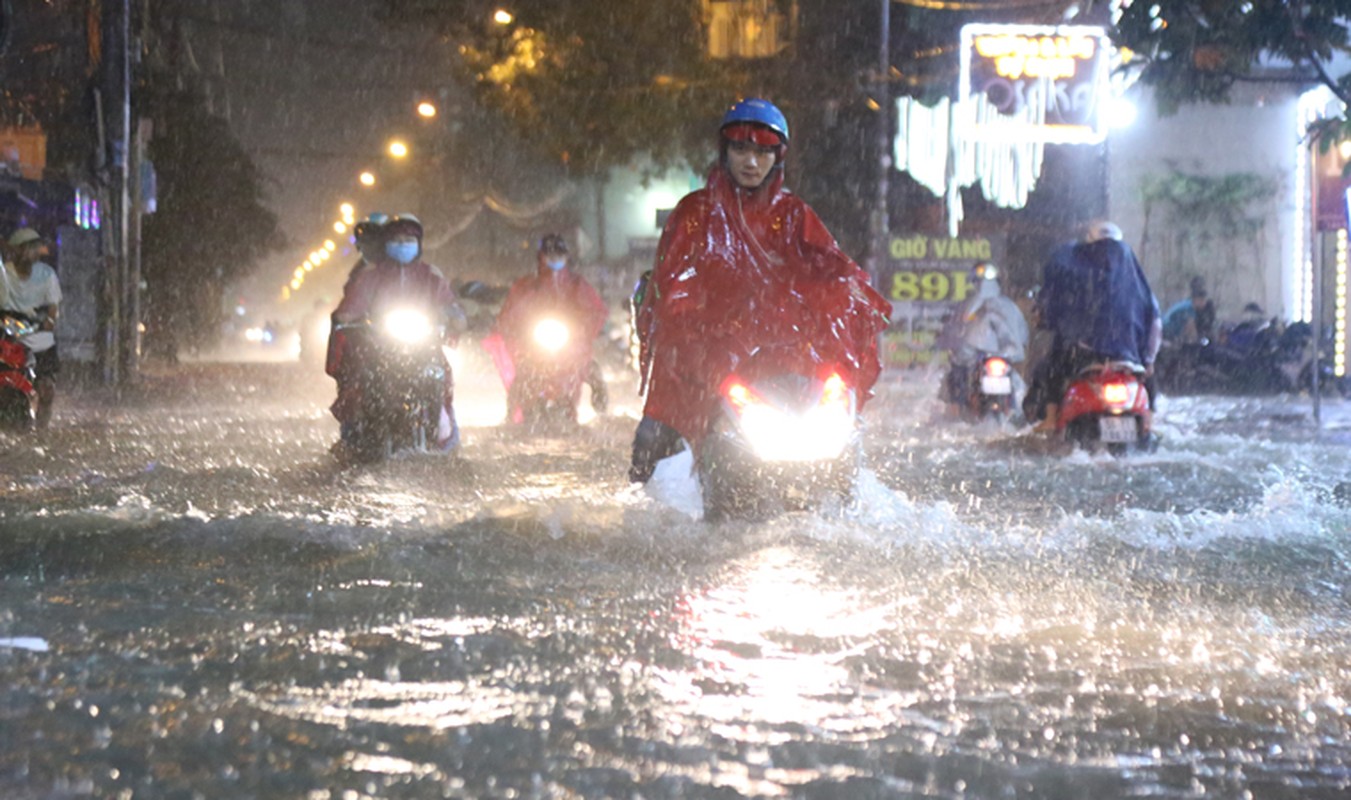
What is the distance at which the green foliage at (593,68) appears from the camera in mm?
25672

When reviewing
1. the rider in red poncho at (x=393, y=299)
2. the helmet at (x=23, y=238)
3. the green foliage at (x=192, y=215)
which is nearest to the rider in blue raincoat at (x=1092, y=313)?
the rider in red poncho at (x=393, y=299)

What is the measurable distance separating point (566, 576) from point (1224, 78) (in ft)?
45.6

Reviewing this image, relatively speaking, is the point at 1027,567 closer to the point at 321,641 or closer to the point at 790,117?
the point at 321,641

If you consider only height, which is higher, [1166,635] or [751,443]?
[751,443]

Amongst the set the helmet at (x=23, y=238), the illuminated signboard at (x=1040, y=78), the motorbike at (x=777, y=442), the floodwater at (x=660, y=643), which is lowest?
the floodwater at (x=660, y=643)

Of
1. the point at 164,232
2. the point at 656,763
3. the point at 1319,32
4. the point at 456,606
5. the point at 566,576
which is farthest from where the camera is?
the point at 164,232

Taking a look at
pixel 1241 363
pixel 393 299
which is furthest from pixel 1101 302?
pixel 1241 363

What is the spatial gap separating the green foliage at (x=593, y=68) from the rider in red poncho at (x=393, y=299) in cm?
1549

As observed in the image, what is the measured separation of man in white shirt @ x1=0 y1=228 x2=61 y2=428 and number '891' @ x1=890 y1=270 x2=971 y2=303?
13.3 metres

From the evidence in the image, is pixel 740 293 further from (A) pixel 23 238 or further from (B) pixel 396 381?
(A) pixel 23 238

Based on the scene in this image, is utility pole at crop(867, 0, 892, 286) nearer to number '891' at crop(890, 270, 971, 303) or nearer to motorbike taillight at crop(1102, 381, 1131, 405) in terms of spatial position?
number '891' at crop(890, 270, 971, 303)

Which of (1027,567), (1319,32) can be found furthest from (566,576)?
(1319,32)

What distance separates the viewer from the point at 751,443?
A: 21.6ft

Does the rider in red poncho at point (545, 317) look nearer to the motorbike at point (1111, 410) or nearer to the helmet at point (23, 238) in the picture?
the helmet at point (23, 238)
